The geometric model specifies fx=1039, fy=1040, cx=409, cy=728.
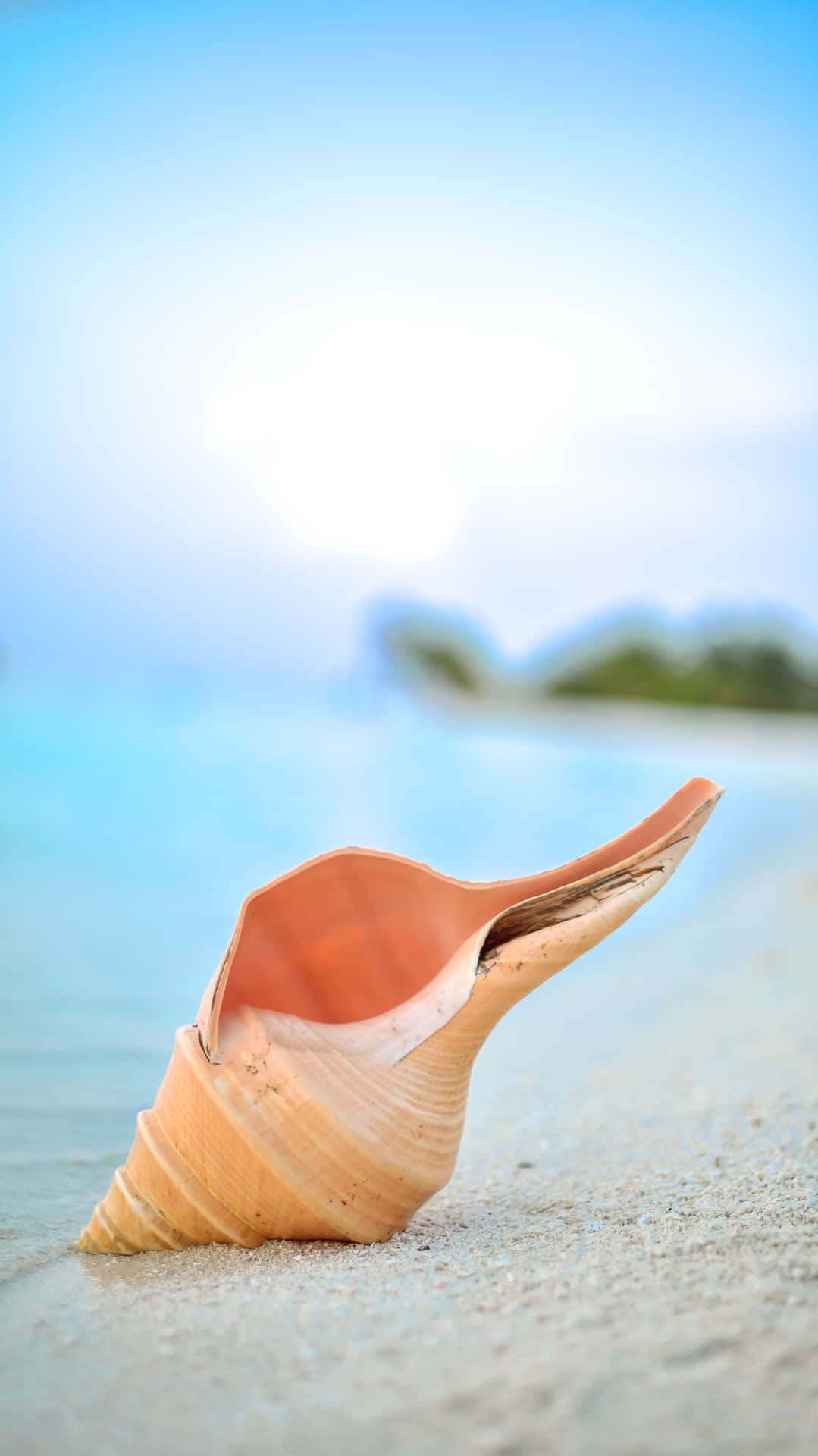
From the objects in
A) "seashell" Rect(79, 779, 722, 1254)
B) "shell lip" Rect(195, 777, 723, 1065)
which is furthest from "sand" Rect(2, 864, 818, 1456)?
"shell lip" Rect(195, 777, 723, 1065)

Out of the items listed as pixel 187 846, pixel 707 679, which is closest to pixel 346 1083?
pixel 187 846

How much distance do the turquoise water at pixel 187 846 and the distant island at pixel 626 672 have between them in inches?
489

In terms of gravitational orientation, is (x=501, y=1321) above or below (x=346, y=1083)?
below

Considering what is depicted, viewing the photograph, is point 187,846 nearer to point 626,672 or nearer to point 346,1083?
point 346,1083

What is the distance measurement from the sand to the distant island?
36.1m

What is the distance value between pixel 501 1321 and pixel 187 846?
8127 mm

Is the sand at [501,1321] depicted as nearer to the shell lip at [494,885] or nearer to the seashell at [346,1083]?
the seashell at [346,1083]

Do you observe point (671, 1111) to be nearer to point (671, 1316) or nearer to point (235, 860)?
point (671, 1316)

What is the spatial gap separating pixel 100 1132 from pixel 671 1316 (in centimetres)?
193

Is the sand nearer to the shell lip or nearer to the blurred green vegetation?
the shell lip

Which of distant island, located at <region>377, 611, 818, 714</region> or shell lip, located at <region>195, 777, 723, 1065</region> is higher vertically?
distant island, located at <region>377, 611, 818, 714</region>

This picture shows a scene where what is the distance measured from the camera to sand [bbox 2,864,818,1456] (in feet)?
3.60

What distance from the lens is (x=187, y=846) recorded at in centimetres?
918

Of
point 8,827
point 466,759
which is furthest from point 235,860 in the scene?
point 466,759
